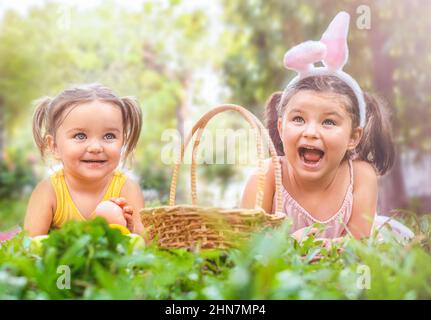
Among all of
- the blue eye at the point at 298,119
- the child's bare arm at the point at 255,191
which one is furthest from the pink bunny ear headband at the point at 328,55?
the child's bare arm at the point at 255,191

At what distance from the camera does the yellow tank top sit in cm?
213

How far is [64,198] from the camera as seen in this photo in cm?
214

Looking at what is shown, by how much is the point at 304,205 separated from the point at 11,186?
5505 millimetres

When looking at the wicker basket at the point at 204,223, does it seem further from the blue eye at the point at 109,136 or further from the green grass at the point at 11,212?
the green grass at the point at 11,212

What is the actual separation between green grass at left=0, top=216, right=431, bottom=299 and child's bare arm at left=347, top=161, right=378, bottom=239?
3.05 feet

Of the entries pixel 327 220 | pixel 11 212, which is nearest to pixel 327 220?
pixel 327 220

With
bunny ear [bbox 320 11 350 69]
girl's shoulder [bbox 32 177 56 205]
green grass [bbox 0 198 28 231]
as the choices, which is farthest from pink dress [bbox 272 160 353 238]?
green grass [bbox 0 198 28 231]

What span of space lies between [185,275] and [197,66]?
29.2 ft

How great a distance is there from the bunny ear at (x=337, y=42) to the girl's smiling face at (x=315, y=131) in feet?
0.47

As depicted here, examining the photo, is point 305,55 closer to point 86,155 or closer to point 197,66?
point 86,155

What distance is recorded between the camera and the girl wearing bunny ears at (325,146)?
2041 mm

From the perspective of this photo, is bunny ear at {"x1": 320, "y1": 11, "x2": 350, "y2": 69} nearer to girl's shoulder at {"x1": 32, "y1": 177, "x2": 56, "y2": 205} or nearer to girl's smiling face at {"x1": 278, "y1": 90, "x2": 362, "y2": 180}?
girl's smiling face at {"x1": 278, "y1": 90, "x2": 362, "y2": 180}
